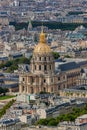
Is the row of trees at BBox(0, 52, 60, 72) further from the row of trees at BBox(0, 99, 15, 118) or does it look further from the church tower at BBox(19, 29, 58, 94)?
the row of trees at BBox(0, 99, 15, 118)

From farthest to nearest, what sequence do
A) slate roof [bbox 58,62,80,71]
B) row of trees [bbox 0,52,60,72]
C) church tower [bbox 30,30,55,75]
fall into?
row of trees [bbox 0,52,60,72], slate roof [bbox 58,62,80,71], church tower [bbox 30,30,55,75]

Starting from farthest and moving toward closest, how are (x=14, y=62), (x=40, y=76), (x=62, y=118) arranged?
(x=14, y=62), (x=40, y=76), (x=62, y=118)

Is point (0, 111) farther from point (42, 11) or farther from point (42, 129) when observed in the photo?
point (42, 11)

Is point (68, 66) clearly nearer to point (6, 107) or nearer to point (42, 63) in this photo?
point (42, 63)

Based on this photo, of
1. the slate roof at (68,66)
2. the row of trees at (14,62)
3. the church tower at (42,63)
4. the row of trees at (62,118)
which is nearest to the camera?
the row of trees at (62,118)

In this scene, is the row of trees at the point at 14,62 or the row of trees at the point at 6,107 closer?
the row of trees at the point at 6,107

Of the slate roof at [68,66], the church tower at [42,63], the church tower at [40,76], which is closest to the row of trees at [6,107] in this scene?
the church tower at [40,76]

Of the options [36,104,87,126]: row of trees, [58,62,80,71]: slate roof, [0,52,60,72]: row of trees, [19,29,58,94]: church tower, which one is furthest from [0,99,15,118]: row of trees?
[0,52,60,72]: row of trees

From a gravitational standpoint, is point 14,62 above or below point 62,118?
below

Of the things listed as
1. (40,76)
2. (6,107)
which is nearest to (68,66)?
(40,76)

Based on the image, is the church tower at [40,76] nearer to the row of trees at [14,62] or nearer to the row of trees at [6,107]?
the row of trees at [6,107]

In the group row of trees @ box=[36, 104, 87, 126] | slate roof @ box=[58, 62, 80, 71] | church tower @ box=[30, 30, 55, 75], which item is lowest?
slate roof @ box=[58, 62, 80, 71]

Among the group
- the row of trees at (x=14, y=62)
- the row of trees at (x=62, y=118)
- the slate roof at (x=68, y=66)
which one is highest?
the row of trees at (x=62, y=118)

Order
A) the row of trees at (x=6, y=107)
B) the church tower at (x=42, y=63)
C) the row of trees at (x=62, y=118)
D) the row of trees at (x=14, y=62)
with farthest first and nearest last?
the row of trees at (x=14, y=62), the church tower at (x=42, y=63), the row of trees at (x=6, y=107), the row of trees at (x=62, y=118)
